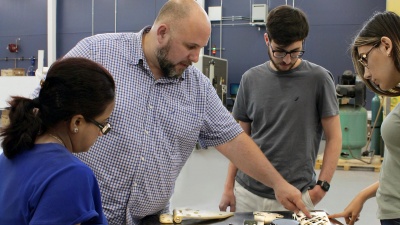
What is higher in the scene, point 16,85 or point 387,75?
point 387,75

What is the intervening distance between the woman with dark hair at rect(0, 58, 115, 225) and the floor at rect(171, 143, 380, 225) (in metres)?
2.85

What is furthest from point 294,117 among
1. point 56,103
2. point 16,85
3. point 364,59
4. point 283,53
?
point 16,85

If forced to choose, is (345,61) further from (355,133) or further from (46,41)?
(46,41)

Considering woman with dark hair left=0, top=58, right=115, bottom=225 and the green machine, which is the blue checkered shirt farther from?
the green machine

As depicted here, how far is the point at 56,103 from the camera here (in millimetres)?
1042

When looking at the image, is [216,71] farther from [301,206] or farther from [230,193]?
[301,206]

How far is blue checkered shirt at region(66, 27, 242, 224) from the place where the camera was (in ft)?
4.80

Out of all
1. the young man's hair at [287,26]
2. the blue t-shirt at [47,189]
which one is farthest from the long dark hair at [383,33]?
the blue t-shirt at [47,189]

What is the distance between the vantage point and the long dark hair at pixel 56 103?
1035mm

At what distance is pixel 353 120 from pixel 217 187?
215cm

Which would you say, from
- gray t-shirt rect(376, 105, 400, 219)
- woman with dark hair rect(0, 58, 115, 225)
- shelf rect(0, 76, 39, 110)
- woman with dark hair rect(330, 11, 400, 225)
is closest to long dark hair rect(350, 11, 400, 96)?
woman with dark hair rect(330, 11, 400, 225)

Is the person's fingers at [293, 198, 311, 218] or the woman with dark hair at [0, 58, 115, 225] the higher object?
the woman with dark hair at [0, 58, 115, 225]

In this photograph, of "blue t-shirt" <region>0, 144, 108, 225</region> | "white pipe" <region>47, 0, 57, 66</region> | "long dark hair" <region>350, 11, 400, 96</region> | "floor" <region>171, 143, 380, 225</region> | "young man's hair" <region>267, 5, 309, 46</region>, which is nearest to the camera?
"blue t-shirt" <region>0, 144, 108, 225</region>

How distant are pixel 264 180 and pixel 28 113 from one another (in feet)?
3.33
